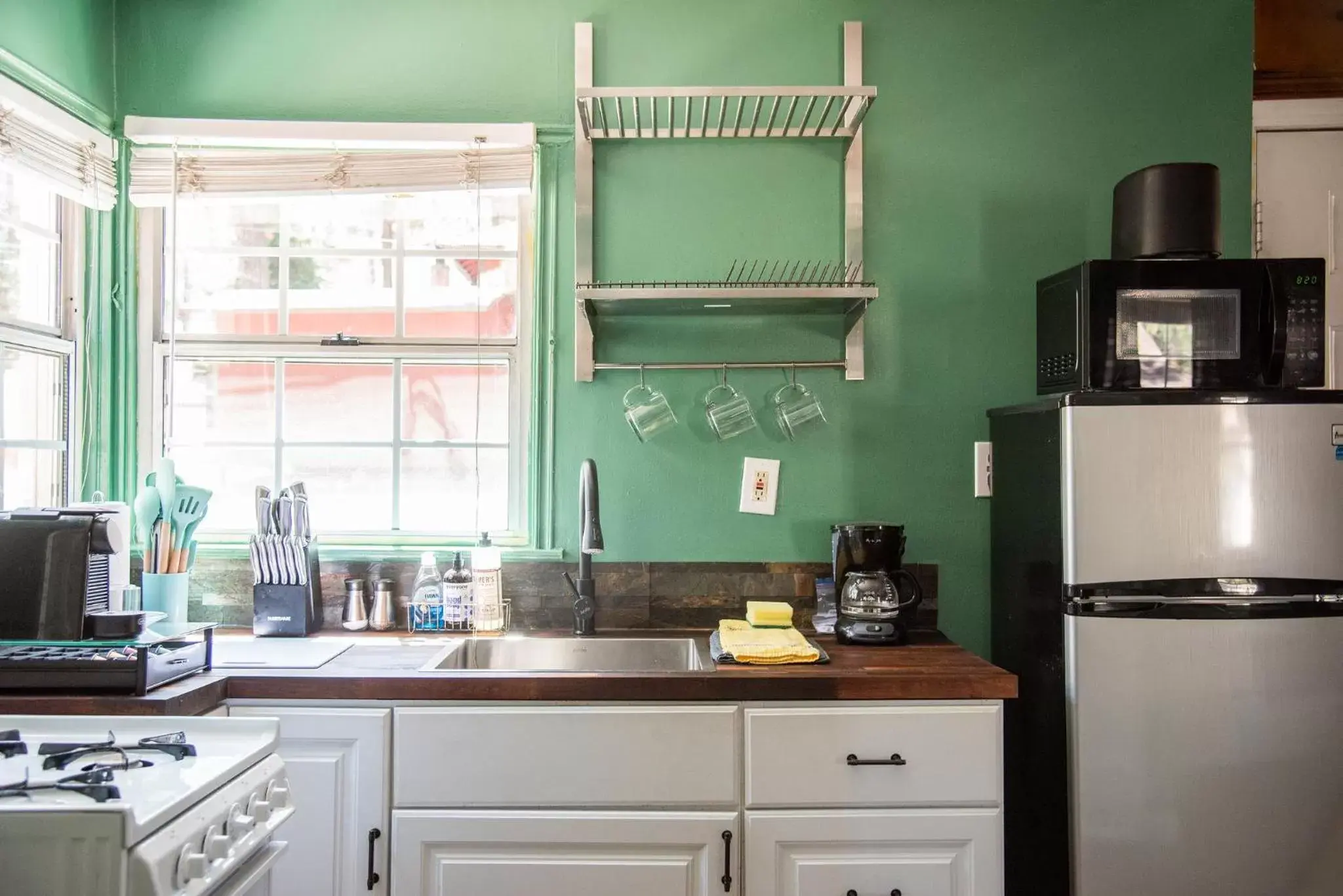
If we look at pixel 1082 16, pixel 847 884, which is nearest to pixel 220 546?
pixel 847 884

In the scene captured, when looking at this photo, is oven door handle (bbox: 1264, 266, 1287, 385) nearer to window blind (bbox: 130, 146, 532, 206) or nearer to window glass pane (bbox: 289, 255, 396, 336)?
window blind (bbox: 130, 146, 532, 206)

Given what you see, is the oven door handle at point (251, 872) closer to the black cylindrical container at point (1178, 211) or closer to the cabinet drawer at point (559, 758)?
the cabinet drawer at point (559, 758)

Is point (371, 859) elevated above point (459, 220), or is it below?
below

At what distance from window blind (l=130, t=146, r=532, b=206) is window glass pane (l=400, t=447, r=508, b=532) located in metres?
0.76

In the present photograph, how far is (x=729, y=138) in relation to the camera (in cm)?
246

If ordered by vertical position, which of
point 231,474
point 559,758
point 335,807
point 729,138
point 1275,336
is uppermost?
point 729,138

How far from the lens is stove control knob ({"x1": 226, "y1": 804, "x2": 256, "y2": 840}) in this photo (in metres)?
1.26

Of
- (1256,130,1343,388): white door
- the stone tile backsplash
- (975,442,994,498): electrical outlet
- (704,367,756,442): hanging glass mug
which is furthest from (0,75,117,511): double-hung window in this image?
(1256,130,1343,388): white door

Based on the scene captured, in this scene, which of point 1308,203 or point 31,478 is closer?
point 31,478

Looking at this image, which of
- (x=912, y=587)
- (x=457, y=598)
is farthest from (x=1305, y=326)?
(x=457, y=598)

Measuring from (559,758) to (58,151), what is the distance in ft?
6.56

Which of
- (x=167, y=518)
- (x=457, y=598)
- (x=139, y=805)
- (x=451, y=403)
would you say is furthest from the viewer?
(x=451, y=403)

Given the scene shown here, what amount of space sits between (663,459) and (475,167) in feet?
3.20

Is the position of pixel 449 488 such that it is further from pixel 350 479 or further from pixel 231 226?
pixel 231 226
